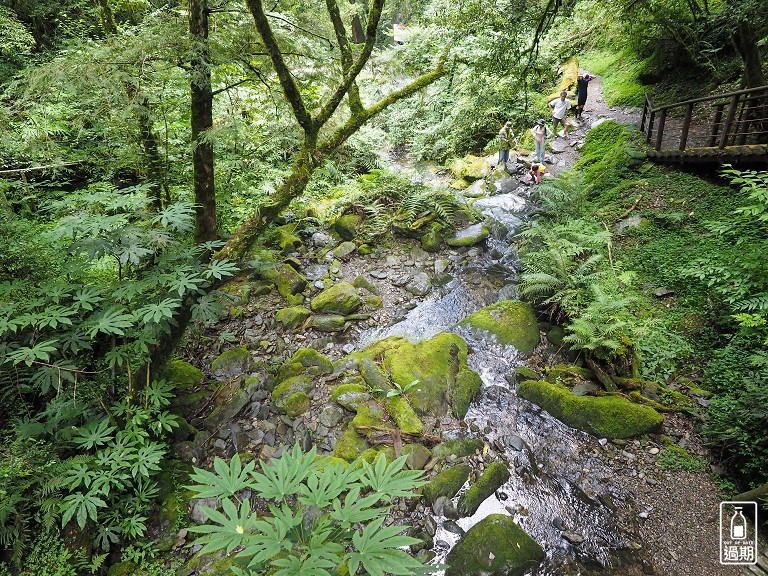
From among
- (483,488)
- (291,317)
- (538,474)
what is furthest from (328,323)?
(538,474)

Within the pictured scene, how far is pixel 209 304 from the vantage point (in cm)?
388

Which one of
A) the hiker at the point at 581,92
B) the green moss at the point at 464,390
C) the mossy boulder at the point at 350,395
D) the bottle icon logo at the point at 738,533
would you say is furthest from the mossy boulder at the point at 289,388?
the hiker at the point at 581,92

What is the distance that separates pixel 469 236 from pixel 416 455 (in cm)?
638

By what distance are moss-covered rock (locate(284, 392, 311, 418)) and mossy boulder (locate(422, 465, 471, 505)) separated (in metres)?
1.96

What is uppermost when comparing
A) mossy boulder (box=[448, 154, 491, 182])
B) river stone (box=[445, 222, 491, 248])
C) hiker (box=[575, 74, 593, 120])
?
hiker (box=[575, 74, 593, 120])

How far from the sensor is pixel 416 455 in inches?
185

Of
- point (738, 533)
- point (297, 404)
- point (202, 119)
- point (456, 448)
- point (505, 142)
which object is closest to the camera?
point (738, 533)

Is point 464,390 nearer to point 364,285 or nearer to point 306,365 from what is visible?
point 306,365


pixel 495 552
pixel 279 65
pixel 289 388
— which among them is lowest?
pixel 495 552

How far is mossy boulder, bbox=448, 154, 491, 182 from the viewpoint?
13.4 meters

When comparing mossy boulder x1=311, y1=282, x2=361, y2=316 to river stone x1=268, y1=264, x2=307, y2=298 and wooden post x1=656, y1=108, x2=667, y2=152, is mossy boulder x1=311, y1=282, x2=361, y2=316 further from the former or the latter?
wooden post x1=656, y1=108, x2=667, y2=152

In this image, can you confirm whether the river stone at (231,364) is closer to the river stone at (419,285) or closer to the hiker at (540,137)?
the river stone at (419,285)

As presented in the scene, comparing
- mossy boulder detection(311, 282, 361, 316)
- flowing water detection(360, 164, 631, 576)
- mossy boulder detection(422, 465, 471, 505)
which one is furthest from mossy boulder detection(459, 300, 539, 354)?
mossy boulder detection(422, 465, 471, 505)

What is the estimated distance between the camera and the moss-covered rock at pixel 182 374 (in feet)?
16.6
